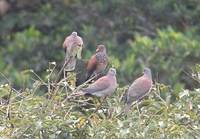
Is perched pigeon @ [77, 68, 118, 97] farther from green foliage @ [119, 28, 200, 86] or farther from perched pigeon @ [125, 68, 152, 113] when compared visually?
green foliage @ [119, 28, 200, 86]

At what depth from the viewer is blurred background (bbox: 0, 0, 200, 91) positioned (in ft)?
38.9

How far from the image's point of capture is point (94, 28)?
1315cm

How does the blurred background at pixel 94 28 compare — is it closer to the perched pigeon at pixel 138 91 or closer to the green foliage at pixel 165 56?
the green foliage at pixel 165 56

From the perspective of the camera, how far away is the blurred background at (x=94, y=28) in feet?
38.9

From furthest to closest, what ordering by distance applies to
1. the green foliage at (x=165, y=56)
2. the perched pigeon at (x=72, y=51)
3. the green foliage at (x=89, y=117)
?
the green foliage at (x=165, y=56) → the perched pigeon at (x=72, y=51) → the green foliage at (x=89, y=117)

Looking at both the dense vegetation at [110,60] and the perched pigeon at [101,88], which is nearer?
the dense vegetation at [110,60]

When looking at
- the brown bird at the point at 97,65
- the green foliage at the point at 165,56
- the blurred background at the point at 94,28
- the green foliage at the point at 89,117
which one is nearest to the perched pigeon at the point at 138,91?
the green foliage at the point at 89,117

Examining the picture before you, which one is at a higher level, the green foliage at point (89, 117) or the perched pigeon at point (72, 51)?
the perched pigeon at point (72, 51)

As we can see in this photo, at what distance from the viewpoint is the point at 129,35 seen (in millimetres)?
13461

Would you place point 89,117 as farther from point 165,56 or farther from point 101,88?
point 165,56

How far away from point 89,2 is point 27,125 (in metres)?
9.03

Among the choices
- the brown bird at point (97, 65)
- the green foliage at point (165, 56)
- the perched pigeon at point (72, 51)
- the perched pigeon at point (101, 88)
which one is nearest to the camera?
the perched pigeon at point (101, 88)

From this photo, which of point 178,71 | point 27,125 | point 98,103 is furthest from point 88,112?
point 178,71

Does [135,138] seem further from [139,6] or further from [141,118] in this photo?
[139,6]
